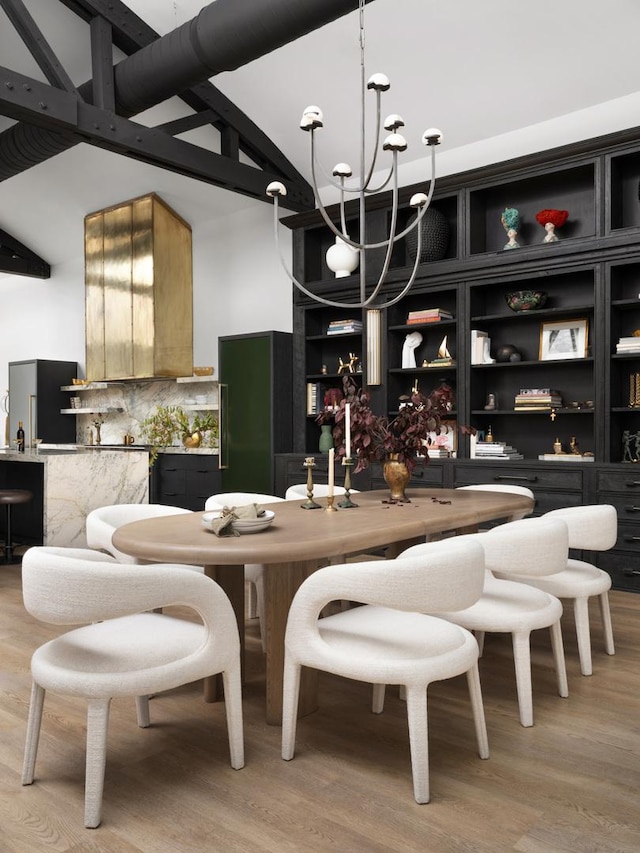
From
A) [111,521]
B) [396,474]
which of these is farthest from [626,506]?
[111,521]

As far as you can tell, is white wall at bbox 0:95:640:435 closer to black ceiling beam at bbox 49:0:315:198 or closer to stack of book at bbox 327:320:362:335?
black ceiling beam at bbox 49:0:315:198

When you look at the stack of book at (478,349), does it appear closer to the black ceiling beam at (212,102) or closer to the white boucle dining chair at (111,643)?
the black ceiling beam at (212,102)

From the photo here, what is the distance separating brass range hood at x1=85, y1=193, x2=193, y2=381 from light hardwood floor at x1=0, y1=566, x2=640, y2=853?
185 inches

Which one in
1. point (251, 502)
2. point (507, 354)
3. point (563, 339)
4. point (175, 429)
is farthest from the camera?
point (175, 429)

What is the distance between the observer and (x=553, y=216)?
4816 mm

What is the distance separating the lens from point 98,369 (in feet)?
25.9

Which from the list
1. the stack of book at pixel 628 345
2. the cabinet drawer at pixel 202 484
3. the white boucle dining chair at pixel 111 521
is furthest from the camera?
the cabinet drawer at pixel 202 484

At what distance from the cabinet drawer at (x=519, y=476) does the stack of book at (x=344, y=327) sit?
148cm

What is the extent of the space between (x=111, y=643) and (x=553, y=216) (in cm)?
405

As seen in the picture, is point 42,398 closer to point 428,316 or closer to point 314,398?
point 314,398

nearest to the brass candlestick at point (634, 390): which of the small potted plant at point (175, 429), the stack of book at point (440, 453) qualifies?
the stack of book at point (440, 453)

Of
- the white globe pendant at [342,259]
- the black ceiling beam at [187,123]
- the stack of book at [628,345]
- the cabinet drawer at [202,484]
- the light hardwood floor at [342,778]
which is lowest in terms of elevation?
the light hardwood floor at [342,778]

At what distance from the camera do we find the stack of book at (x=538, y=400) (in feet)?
16.0

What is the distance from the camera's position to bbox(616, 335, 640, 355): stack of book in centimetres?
443
